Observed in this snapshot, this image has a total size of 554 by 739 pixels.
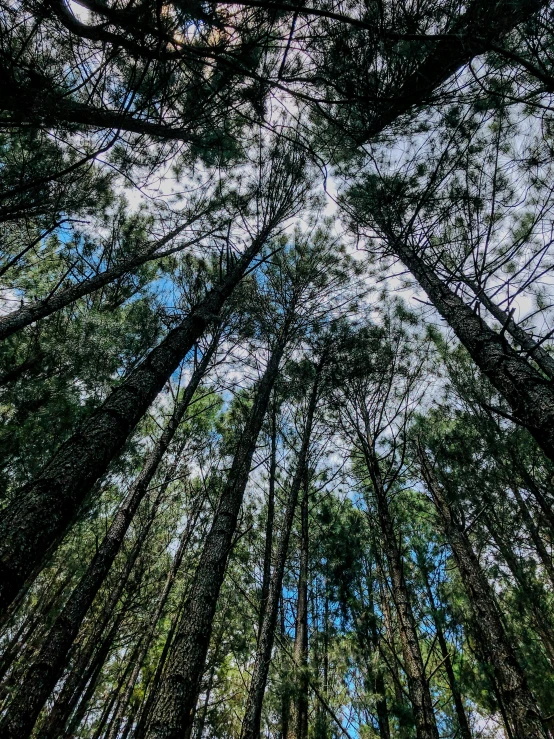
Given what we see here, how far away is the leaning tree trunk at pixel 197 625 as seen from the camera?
8.30 feet

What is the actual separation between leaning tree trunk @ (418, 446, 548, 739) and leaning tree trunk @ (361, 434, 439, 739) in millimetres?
964

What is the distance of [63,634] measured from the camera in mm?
4055

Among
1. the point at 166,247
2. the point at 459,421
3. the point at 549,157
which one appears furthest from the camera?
the point at 459,421

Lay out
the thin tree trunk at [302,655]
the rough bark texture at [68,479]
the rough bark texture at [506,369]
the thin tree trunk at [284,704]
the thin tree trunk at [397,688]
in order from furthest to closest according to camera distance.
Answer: the thin tree trunk at [284,704], the thin tree trunk at [302,655], the thin tree trunk at [397,688], the rough bark texture at [506,369], the rough bark texture at [68,479]

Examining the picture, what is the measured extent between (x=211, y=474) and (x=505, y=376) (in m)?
6.06

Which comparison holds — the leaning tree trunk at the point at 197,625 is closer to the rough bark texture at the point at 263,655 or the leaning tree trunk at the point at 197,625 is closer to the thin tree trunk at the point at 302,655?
the rough bark texture at the point at 263,655

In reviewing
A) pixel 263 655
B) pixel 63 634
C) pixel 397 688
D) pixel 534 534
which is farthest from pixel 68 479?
pixel 534 534

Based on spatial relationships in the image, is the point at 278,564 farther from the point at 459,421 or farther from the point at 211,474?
the point at 459,421

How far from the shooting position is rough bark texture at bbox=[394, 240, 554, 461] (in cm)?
222

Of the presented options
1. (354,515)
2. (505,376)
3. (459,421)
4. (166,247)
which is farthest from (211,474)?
Answer: (505,376)

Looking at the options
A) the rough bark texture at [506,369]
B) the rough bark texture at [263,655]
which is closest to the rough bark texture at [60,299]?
the rough bark texture at [263,655]

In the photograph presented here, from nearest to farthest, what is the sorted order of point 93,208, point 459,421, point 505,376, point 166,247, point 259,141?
point 505,376, point 259,141, point 93,208, point 166,247, point 459,421

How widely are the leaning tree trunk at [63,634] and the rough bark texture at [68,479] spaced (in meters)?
2.97

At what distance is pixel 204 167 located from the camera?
547 centimetres
